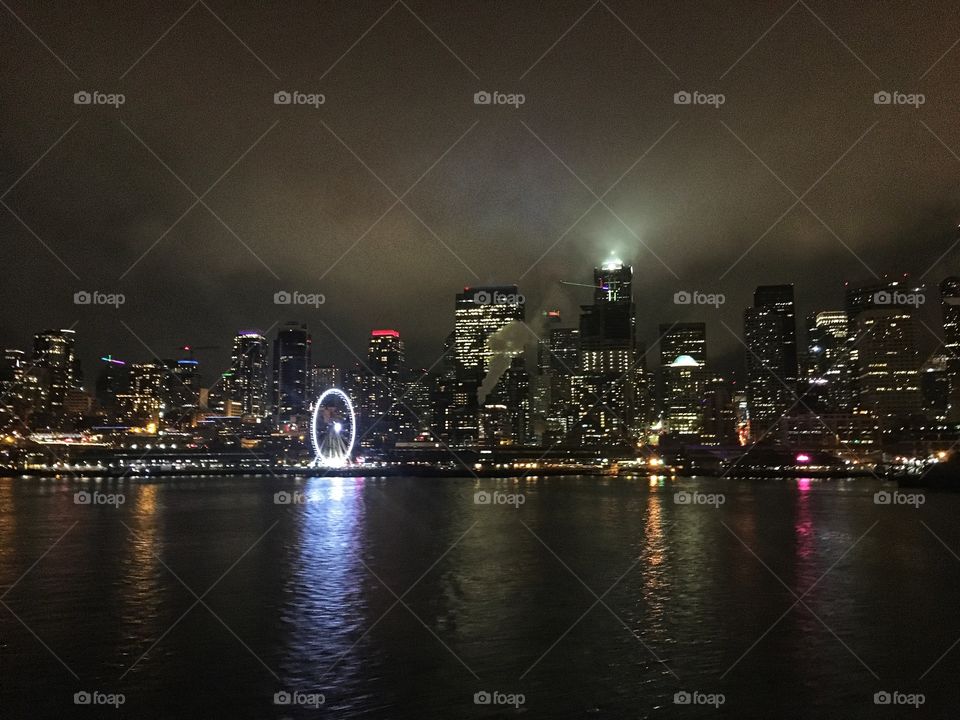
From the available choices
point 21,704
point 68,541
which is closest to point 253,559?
point 68,541

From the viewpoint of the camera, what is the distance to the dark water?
14164 mm

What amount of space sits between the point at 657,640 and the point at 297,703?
8.26 m

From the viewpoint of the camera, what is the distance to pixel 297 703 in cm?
1373

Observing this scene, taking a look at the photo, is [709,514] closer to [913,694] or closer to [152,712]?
[913,694]

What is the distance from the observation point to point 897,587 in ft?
82.9

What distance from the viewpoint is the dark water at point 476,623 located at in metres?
14.2

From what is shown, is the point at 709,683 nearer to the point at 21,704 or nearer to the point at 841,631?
the point at 841,631

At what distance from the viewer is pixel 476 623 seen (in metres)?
19.8

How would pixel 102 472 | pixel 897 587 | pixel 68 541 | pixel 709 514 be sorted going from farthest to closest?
pixel 102 472 < pixel 709 514 < pixel 68 541 < pixel 897 587

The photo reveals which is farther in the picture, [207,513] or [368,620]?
[207,513]

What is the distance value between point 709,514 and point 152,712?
150 ft

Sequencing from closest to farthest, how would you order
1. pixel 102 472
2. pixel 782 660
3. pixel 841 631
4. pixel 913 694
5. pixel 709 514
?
pixel 913 694 < pixel 782 660 < pixel 841 631 < pixel 709 514 < pixel 102 472

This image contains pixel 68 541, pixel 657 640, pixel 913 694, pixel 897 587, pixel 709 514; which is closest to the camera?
pixel 913 694

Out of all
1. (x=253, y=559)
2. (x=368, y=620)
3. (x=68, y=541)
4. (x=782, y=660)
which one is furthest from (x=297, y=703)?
(x=68, y=541)
